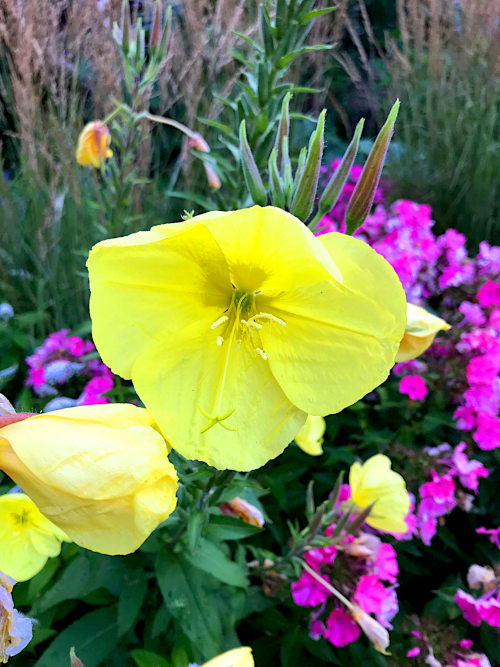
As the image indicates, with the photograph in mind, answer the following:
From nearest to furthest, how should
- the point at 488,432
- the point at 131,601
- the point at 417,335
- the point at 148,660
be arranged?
the point at 417,335 < the point at 148,660 < the point at 131,601 < the point at 488,432

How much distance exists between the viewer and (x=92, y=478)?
1.73ft

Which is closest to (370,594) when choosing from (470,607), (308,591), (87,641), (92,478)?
(308,591)

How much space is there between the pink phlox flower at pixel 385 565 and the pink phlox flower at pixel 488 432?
548mm

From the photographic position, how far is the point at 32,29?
2381 millimetres

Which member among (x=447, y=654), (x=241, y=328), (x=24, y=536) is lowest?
(x=447, y=654)

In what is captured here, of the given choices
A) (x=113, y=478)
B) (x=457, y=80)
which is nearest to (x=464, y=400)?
(x=113, y=478)

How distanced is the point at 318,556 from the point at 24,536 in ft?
2.20

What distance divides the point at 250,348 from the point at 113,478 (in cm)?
31

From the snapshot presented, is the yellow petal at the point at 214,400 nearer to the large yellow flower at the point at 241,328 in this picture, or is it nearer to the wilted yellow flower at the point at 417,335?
the large yellow flower at the point at 241,328

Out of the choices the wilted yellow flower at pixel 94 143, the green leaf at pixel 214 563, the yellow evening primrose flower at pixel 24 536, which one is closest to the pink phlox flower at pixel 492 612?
the green leaf at pixel 214 563

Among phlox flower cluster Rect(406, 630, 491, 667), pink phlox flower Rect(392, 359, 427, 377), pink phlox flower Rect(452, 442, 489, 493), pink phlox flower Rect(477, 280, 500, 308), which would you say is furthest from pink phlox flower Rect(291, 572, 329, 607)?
pink phlox flower Rect(477, 280, 500, 308)

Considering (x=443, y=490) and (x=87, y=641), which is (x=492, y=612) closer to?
(x=443, y=490)

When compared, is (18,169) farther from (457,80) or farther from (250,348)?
(250,348)

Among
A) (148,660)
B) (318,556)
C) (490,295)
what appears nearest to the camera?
(148,660)
